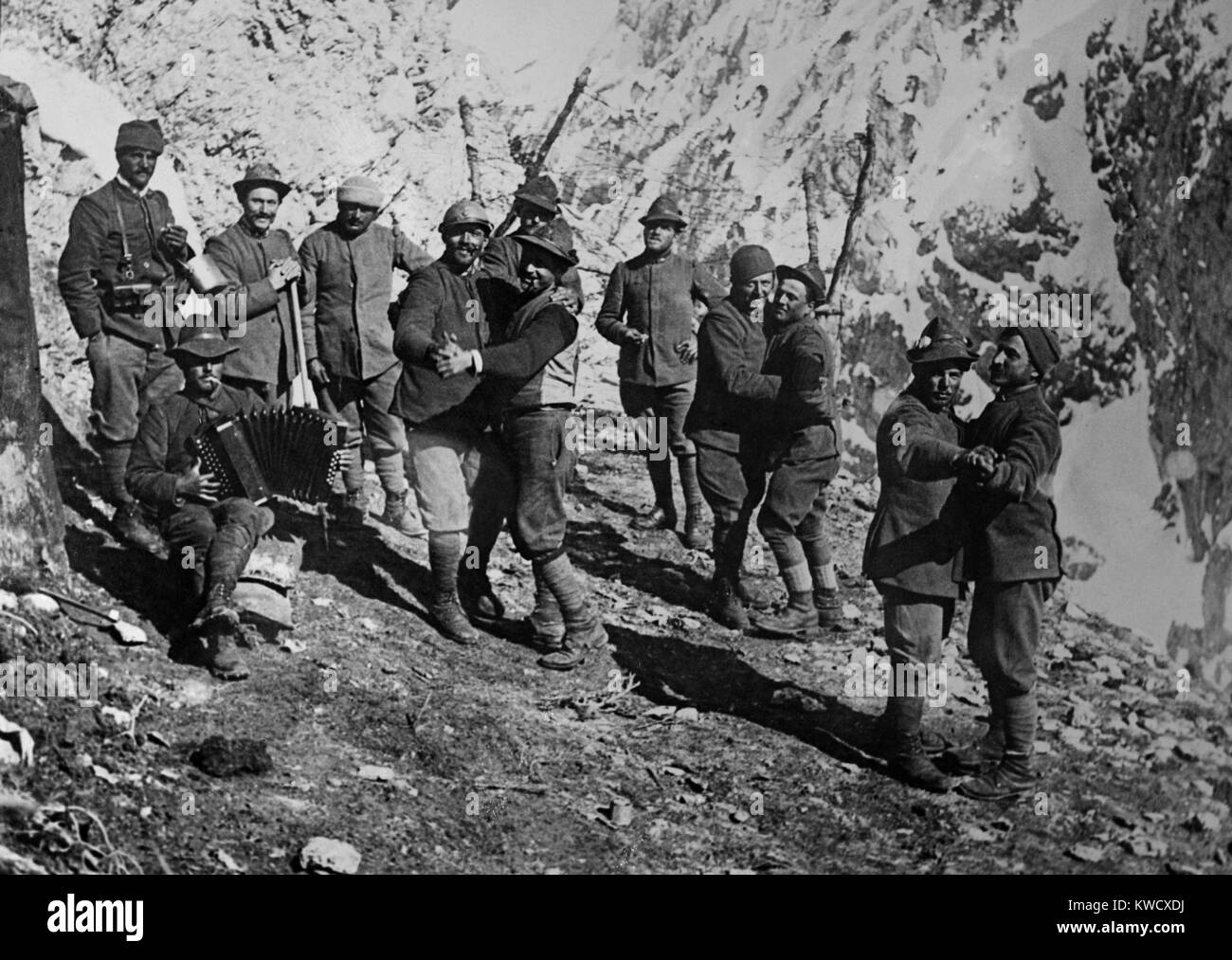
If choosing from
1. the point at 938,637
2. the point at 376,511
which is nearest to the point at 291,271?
the point at 376,511

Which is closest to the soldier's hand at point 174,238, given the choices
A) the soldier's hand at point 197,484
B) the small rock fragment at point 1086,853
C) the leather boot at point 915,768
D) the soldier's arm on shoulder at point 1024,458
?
the soldier's hand at point 197,484

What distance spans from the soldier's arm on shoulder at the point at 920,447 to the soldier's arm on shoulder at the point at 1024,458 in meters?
0.18

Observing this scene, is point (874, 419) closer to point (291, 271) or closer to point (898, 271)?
point (898, 271)

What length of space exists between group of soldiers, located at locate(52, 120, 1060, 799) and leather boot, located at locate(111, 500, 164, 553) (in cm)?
2

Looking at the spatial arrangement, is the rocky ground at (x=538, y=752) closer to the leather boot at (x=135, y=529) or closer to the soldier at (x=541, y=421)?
the leather boot at (x=135, y=529)

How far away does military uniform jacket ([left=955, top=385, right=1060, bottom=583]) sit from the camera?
631 centimetres

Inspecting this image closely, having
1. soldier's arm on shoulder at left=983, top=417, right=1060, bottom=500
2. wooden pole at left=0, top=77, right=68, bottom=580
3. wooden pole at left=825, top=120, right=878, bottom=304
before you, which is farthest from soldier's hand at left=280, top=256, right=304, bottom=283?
soldier's arm on shoulder at left=983, top=417, right=1060, bottom=500

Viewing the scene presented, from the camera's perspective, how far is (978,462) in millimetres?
6309

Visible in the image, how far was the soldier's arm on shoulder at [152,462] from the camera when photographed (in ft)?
22.2

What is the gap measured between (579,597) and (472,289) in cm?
144

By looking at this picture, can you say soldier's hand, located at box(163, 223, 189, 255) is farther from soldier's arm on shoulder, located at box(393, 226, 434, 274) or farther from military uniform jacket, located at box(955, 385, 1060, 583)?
military uniform jacket, located at box(955, 385, 1060, 583)

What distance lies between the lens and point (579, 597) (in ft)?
24.1

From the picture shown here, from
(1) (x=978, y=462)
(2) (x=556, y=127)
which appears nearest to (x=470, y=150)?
(2) (x=556, y=127)

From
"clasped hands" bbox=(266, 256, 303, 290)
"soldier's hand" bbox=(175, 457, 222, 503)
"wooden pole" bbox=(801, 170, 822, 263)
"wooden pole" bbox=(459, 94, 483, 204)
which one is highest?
"wooden pole" bbox=(459, 94, 483, 204)
